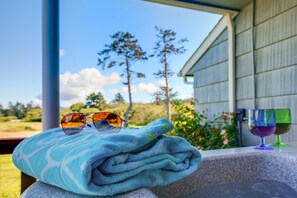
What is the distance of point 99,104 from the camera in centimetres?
341

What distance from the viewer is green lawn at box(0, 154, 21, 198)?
2.05m

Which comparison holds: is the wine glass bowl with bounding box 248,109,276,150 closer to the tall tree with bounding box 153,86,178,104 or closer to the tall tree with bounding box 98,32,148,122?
the tall tree with bounding box 98,32,148,122

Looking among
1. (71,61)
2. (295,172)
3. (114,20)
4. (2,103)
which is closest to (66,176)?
(295,172)

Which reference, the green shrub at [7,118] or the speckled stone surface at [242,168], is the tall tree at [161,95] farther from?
the speckled stone surface at [242,168]

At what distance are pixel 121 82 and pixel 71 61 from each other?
69 cm

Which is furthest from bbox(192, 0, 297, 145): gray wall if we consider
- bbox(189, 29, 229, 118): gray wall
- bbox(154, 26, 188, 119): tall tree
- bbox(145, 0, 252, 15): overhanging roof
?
bbox(154, 26, 188, 119): tall tree

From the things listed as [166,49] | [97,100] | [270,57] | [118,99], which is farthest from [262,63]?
[97,100]

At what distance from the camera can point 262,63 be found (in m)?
3.18

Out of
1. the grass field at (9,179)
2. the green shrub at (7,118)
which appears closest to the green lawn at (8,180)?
the grass field at (9,179)

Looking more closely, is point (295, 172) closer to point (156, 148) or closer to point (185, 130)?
point (156, 148)

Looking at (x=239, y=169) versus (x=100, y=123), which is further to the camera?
(x=239, y=169)

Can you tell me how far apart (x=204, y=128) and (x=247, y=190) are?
2.51 m

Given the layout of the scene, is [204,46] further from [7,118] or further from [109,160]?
[109,160]

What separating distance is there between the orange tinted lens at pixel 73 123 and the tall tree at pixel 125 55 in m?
2.39
